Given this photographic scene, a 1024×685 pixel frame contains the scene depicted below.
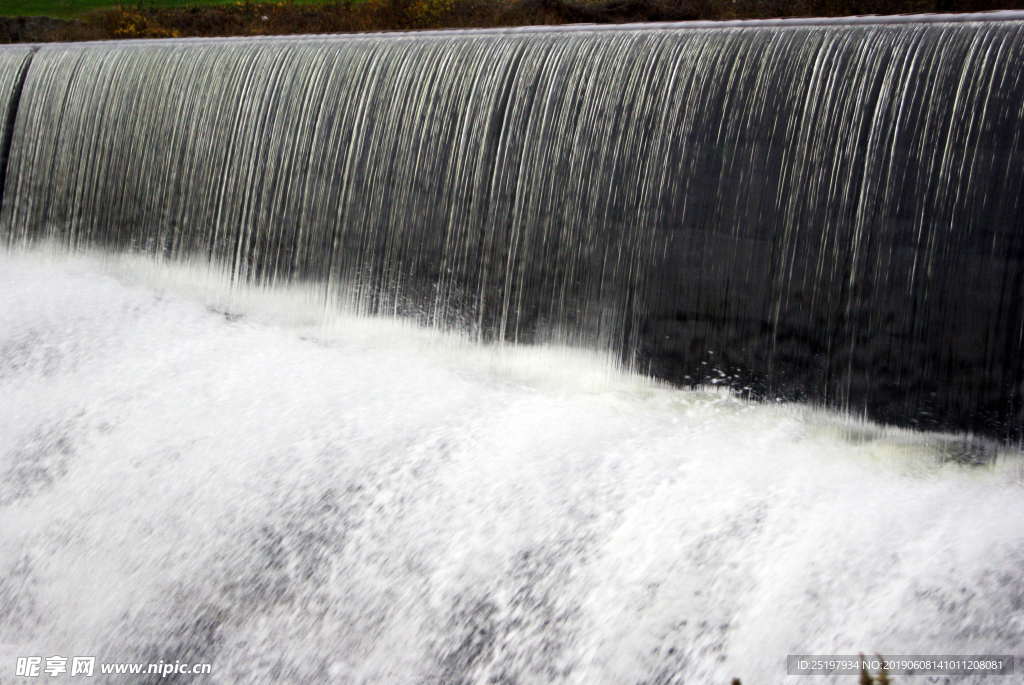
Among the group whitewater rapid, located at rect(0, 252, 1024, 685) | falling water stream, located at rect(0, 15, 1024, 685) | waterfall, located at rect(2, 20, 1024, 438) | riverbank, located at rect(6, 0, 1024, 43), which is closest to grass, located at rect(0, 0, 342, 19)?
riverbank, located at rect(6, 0, 1024, 43)

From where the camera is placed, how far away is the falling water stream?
4293 millimetres

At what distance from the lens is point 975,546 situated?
4.10m

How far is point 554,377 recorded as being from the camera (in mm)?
6367

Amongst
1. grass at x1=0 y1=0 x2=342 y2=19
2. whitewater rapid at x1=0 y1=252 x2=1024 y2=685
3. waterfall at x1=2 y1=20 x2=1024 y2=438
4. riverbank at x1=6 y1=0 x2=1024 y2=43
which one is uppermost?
grass at x1=0 y1=0 x2=342 y2=19

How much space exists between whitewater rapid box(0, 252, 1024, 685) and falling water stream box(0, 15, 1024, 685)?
21mm

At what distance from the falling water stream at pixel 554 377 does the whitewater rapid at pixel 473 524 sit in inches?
0.8

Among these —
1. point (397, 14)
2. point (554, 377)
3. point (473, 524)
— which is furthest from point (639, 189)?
point (397, 14)

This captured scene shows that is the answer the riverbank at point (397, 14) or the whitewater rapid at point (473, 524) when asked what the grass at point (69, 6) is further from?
the whitewater rapid at point (473, 524)

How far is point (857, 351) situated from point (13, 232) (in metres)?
8.24

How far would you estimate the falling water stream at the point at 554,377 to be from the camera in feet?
14.1

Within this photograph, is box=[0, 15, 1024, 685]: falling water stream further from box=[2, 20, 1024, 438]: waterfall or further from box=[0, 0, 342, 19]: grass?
box=[0, 0, 342, 19]: grass

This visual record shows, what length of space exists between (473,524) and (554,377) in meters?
1.76

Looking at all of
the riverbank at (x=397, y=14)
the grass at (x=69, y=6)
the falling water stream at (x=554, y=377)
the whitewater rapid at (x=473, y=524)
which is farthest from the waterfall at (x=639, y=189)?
the grass at (x=69, y=6)

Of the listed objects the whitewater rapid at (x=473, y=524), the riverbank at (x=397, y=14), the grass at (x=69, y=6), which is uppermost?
the grass at (x=69, y=6)
